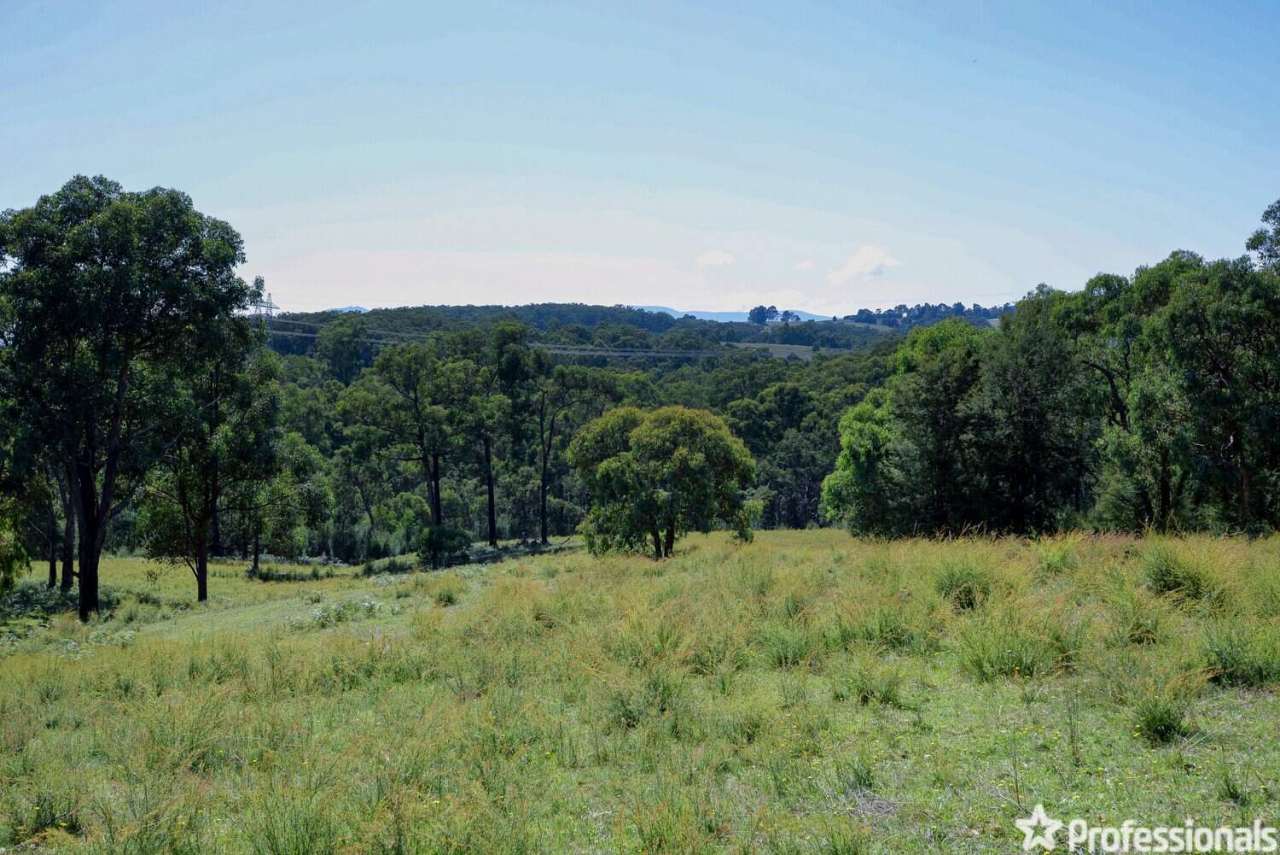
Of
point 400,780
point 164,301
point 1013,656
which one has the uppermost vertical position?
point 164,301

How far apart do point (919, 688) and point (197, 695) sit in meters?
7.42

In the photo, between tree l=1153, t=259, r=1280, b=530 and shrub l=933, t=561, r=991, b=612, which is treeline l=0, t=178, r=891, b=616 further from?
shrub l=933, t=561, r=991, b=612

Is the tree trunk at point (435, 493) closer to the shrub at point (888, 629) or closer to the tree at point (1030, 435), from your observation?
the tree at point (1030, 435)

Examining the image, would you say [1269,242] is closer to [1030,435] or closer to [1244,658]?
[1030,435]

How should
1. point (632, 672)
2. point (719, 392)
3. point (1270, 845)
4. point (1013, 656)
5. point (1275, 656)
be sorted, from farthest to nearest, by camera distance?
point (719, 392) < point (632, 672) < point (1013, 656) < point (1275, 656) < point (1270, 845)

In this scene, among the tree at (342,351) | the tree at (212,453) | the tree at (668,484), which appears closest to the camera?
the tree at (668,484)

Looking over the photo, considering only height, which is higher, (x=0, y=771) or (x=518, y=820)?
(x=518, y=820)

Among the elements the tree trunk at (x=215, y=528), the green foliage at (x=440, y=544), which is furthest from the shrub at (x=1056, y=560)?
the green foliage at (x=440, y=544)

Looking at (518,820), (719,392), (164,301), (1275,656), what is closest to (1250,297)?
(1275,656)

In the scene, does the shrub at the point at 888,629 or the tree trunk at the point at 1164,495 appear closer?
the shrub at the point at 888,629

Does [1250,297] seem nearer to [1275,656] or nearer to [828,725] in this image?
[1275,656]

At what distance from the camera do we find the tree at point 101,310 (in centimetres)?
2031

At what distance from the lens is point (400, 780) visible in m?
5.46

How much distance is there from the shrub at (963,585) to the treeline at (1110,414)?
13.9m
